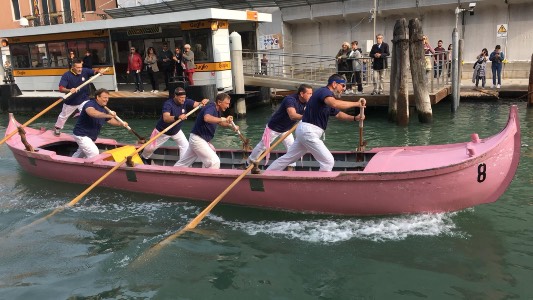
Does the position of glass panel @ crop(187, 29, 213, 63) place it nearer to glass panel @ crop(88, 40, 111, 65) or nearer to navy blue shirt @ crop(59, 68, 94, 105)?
glass panel @ crop(88, 40, 111, 65)

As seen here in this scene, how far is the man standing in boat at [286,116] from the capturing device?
784 centimetres

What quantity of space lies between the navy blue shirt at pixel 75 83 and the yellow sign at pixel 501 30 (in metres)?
16.3

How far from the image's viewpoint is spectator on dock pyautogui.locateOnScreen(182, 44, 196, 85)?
1686 cm

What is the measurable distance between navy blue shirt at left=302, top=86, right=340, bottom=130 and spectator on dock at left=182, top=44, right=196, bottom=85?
10392 millimetres

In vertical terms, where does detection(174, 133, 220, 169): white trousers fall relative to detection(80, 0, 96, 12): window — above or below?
below

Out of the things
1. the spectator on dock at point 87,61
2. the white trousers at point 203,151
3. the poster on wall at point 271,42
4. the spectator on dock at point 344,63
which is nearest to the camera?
the white trousers at point 203,151

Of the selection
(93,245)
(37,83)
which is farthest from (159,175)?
(37,83)

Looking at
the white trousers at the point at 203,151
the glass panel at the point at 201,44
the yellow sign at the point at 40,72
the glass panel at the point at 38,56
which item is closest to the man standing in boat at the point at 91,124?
the white trousers at the point at 203,151

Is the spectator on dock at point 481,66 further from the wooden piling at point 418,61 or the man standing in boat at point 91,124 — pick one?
the man standing in boat at point 91,124

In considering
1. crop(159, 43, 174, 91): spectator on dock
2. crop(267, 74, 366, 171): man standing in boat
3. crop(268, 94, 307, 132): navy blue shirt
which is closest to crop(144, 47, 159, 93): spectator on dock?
crop(159, 43, 174, 91): spectator on dock

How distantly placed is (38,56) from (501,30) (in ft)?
64.6

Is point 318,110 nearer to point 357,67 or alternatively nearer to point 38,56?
point 357,67

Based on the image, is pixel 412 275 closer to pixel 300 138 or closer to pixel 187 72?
pixel 300 138

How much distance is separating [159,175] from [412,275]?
176 inches
